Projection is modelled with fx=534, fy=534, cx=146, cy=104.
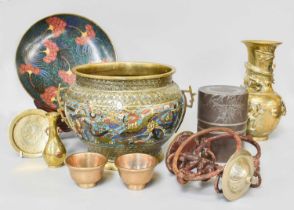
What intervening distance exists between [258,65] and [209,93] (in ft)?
1.96

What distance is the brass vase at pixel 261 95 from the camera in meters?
3.36

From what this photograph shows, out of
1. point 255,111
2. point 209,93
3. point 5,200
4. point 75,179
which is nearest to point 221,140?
point 209,93

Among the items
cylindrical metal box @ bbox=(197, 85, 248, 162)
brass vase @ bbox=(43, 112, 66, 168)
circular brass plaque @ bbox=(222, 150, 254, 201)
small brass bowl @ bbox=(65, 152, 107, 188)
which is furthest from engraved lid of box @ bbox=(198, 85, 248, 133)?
brass vase @ bbox=(43, 112, 66, 168)

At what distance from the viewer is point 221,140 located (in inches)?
117

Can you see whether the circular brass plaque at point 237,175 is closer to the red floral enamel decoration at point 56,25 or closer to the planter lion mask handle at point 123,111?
the planter lion mask handle at point 123,111

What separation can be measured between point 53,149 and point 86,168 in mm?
415

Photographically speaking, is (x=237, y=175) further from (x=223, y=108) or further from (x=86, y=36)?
(x=86, y=36)

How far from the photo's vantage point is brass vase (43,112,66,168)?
2.89 meters

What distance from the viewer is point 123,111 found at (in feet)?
8.77

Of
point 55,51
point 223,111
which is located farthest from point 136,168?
point 55,51

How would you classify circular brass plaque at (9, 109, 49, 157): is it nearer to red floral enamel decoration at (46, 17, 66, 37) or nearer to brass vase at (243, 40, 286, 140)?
red floral enamel decoration at (46, 17, 66, 37)

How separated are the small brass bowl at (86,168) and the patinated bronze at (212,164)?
357 mm

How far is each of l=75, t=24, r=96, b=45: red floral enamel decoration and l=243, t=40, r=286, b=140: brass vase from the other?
1074 mm

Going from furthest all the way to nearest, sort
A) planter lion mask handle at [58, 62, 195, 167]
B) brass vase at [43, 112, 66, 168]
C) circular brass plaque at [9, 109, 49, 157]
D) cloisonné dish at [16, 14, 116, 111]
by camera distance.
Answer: cloisonné dish at [16, 14, 116, 111] → circular brass plaque at [9, 109, 49, 157] → brass vase at [43, 112, 66, 168] → planter lion mask handle at [58, 62, 195, 167]
